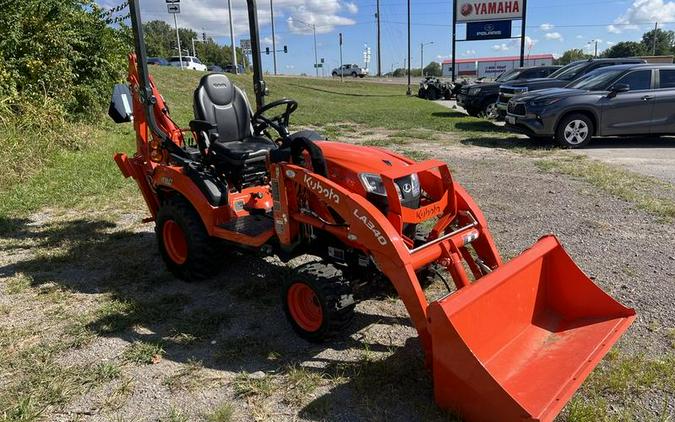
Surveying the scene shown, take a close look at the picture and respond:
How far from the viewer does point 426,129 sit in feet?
47.5

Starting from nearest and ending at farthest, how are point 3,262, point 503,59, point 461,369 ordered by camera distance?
point 461,369
point 3,262
point 503,59

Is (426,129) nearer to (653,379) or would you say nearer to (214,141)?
(214,141)

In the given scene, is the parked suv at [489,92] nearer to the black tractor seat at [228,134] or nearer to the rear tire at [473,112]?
the rear tire at [473,112]

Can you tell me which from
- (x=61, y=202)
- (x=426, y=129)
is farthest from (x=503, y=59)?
(x=61, y=202)

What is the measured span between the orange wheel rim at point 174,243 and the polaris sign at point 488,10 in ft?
77.0

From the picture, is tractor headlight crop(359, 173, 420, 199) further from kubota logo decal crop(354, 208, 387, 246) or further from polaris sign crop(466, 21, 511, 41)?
polaris sign crop(466, 21, 511, 41)

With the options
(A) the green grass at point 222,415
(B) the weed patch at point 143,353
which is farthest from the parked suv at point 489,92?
(A) the green grass at point 222,415

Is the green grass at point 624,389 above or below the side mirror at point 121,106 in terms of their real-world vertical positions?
below

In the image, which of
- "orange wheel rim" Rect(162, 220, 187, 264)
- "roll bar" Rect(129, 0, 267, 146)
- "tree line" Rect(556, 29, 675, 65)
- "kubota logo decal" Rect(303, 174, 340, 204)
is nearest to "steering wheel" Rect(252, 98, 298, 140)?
"roll bar" Rect(129, 0, 267, 146)

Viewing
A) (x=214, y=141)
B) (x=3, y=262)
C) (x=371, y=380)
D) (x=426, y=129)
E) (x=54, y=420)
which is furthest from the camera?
(x=426, y=129)

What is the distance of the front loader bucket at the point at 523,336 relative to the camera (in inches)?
96.4

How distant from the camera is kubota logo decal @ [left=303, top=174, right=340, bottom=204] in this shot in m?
3.17

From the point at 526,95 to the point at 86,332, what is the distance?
10245 millimetres

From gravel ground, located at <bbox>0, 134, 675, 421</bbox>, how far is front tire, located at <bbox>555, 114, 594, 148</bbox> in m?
4.22
